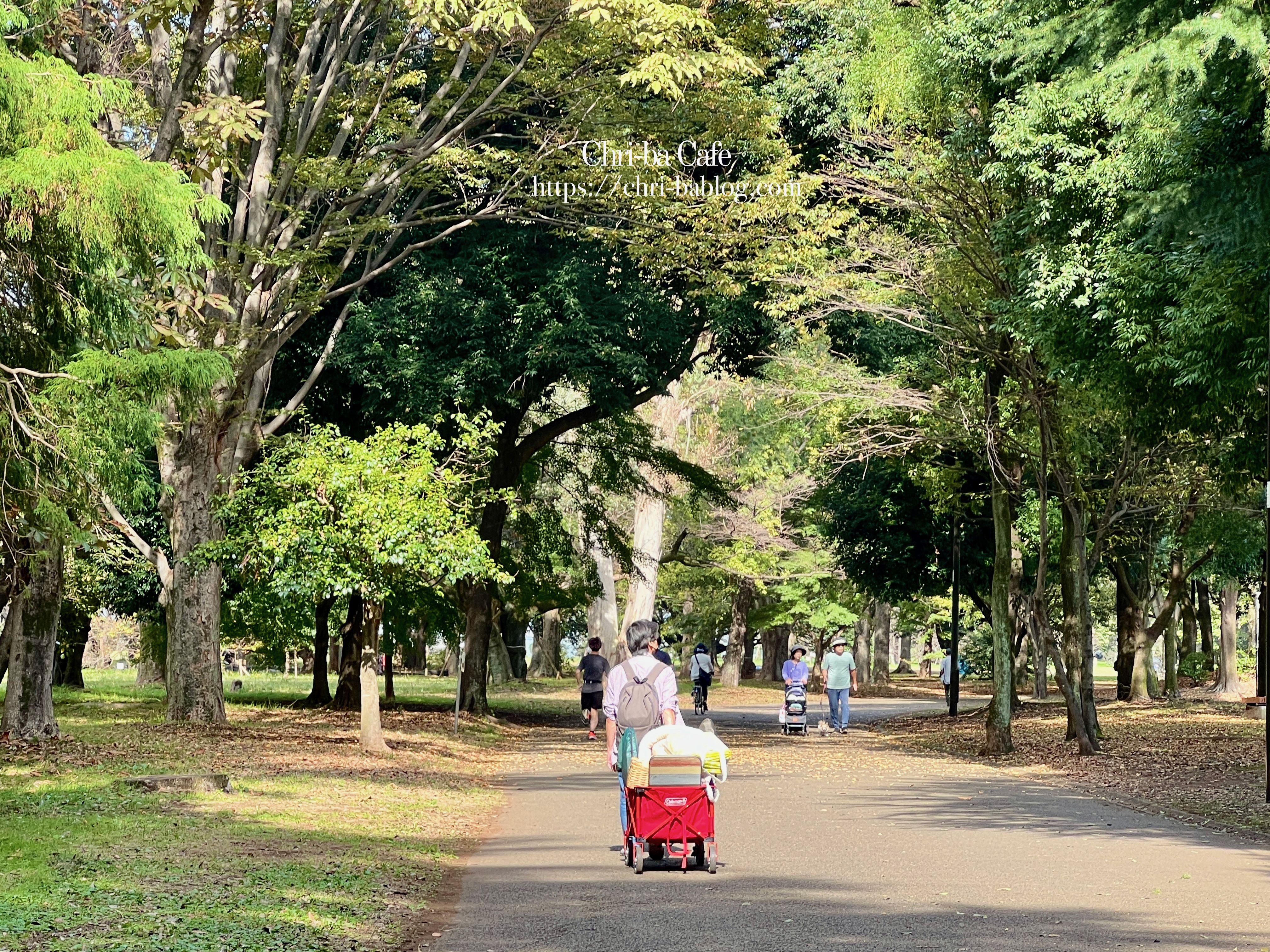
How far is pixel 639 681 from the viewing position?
11.2 metres

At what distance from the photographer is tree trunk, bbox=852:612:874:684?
5772 centimetres

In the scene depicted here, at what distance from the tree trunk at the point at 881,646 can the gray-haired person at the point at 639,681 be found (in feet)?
160

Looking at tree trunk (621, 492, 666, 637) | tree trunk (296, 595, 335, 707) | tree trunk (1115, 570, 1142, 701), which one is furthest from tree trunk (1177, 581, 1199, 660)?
tree trunk (296, 595, 335, 707)

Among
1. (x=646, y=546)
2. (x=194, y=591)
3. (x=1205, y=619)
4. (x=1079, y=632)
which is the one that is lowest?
(x=1079, y=632)

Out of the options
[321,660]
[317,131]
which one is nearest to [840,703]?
[321,660]

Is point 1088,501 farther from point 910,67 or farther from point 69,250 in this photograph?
point 69,250

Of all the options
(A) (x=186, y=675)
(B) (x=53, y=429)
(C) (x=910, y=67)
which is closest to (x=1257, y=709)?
(C) (x=910, y=67)

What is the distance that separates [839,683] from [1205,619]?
32.7 meters

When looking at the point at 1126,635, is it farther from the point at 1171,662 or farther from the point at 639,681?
the point at 639,681

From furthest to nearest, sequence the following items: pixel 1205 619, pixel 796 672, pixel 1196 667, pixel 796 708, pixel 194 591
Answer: pixel 1205 619 < pixel 1196 667 < pixel 796 708 < pixel 796 672 < pixel 194 591

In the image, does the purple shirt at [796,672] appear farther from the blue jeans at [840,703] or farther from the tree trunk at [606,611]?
the tree trunk at [606,611]

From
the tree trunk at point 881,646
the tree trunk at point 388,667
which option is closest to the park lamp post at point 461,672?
the tree trunk at point 388,667

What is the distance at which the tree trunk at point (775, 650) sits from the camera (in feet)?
216

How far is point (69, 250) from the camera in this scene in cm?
1222
